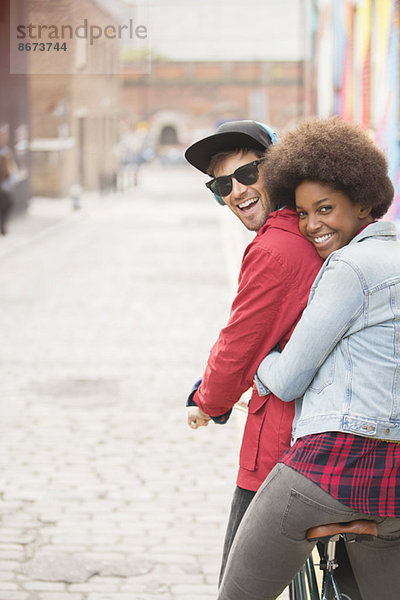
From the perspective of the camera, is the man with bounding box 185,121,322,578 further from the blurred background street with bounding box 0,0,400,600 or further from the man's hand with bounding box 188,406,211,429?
the blurred background street with bounding box 0,0,400,600

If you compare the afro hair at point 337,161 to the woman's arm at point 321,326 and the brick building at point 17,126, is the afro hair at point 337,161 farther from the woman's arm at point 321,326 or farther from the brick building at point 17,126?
the brick building at point 17,126

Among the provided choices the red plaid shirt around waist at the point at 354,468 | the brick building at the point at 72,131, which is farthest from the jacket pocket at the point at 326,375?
the brick building at the point at 72,131

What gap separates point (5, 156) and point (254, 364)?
2353cm

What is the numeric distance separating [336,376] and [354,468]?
0.76 ft

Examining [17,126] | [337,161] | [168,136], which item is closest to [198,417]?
[337,161]

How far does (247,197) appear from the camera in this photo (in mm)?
2949

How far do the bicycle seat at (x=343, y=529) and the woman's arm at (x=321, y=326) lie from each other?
0.35 m

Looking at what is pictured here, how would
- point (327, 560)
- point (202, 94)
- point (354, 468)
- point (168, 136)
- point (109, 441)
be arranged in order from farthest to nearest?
1. point (168, 136)
2. point (202, 94)
3. point (109, 441)
4. point (327, 560)
5. point (354, 468)

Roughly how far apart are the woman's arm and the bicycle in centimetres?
36

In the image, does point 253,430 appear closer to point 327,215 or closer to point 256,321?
point 256,321

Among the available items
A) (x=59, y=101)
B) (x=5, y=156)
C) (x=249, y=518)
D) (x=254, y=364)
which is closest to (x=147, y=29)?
(x=254, y=364)

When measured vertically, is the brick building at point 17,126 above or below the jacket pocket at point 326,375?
above

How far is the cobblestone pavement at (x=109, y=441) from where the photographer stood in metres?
4.56

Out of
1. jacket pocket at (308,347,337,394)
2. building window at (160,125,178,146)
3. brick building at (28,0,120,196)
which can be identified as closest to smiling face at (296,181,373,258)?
jacket pocket at (308,347,337,394)
